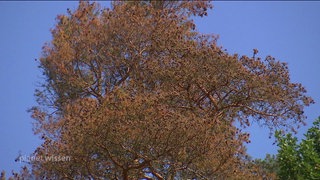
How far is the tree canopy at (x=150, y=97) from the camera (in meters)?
6.26

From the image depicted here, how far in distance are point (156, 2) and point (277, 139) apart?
513 cm

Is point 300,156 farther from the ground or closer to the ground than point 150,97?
closer to the ground

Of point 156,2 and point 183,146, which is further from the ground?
point 156,2

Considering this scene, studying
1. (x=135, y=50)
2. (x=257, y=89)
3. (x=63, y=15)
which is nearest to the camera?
(x=257, y=89)

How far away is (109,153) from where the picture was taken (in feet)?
20.6

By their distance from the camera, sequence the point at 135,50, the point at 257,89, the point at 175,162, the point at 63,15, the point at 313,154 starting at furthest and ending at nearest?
the point at 63,15
the point at 135,50
the point at 257,89
the point at 175,162
the point at 313,154

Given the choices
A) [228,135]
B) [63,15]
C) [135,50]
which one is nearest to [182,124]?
[228,135]

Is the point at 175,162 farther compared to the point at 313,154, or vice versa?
the point at 175,162

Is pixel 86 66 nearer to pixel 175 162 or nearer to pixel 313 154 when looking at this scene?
pixel 175 162

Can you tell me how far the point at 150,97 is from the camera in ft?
21.9

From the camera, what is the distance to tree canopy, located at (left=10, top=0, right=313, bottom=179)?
6258 millimetres

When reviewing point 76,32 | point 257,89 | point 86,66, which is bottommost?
point 257,89

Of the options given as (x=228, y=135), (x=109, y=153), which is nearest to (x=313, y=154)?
(x=228, y=135)

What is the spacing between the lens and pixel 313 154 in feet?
19.8
